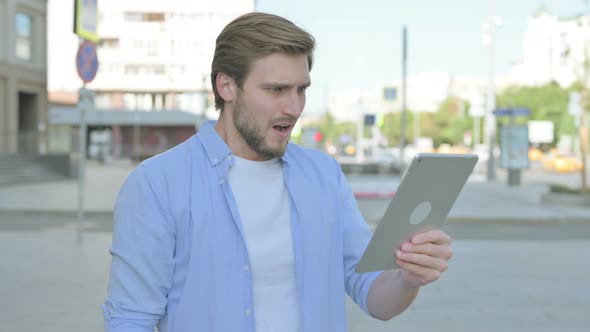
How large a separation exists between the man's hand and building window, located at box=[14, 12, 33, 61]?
110 ft

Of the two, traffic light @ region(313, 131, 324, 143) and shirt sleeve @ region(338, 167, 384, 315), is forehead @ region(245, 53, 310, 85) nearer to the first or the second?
shirt sleeve @ region(338, 167, 384, 315)

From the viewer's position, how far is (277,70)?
7.53 feet

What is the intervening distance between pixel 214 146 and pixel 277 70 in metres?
0.29

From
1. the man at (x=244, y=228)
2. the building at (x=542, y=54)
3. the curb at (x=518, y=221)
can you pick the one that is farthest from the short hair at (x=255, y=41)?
the building at (x=542, y=54)

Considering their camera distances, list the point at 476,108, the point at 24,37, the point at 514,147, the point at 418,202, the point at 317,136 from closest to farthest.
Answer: the point at 418,202 < the point at 514,147 < the point at 24,37 < the point at 317,136 < the point at 476,108

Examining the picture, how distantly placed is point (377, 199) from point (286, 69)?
65.5 feet

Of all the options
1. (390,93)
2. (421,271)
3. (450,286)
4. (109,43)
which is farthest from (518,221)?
(109,43)

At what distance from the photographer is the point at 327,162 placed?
8.63ft

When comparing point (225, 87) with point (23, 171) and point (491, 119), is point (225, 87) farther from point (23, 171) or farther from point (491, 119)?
point (491, 119)

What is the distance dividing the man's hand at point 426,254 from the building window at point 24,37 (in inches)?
1316

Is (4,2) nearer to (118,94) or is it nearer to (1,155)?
(1,155)

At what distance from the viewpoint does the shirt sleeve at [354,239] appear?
8.49ft

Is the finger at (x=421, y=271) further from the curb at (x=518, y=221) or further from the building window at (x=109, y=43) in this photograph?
the building window at (x=109, y=43)

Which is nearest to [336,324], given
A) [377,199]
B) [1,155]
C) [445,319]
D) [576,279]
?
[445,319]
